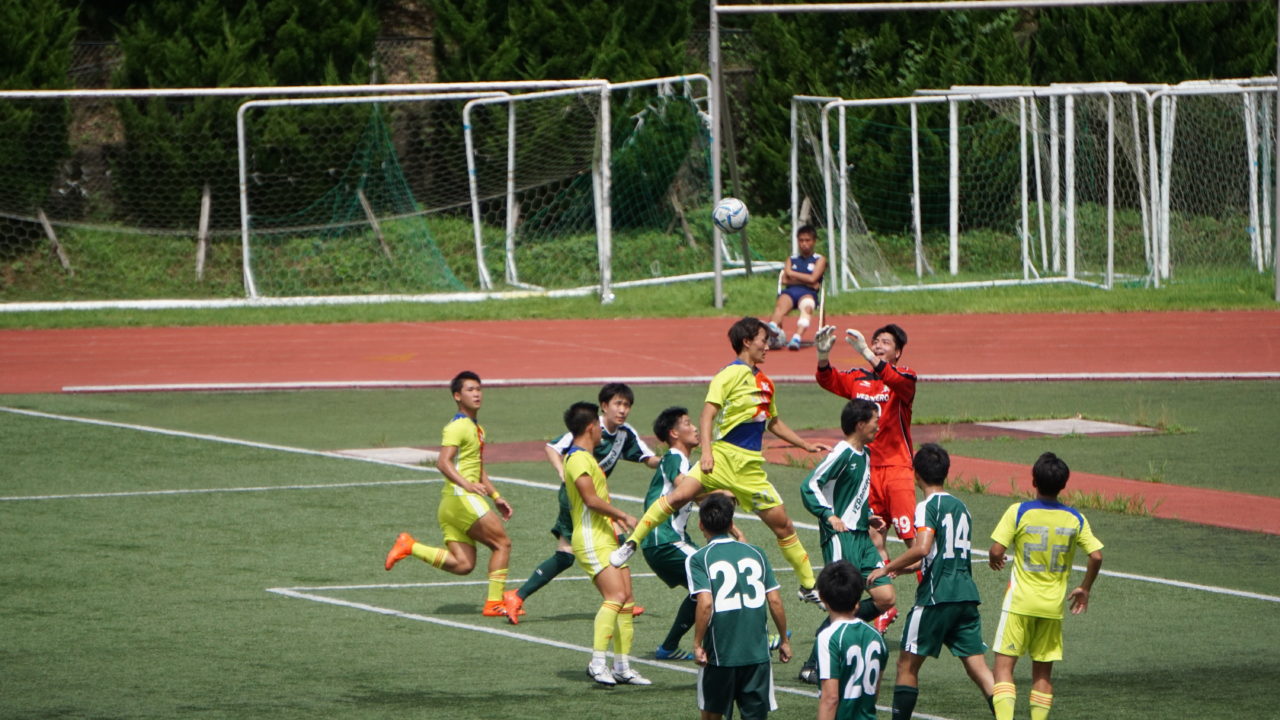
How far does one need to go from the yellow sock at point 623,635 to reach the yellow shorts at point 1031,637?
2.25 meters

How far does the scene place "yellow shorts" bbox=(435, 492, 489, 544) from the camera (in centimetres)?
1173

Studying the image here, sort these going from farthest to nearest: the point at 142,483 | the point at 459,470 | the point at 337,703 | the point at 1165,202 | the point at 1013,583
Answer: the point at 1165,202 < the point at 142,483 < the point at 459,470 < the point at 337,703 < the point at 1013,583

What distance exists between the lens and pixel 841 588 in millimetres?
7594

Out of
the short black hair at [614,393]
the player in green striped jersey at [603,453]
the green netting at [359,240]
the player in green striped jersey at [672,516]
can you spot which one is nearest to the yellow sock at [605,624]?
the player in green striped jersey at [672,516]

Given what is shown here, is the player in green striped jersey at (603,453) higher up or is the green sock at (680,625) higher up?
the player in green striped jersey at (603,453)

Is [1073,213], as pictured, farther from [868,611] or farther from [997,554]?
[997,554]

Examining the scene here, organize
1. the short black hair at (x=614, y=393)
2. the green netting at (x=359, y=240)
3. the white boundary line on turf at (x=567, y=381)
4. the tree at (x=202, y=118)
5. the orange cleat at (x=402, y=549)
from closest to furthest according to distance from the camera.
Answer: the short black hair at (x=614, y=393) < the orange cleat at (x=402, y=549) < the white boundary line on turf at (x=567, y=381) < the green netting at (x=359, y=240) < the tree at (x=202, y=118)

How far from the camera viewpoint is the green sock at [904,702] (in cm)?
873

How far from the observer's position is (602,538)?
10461 millimetres

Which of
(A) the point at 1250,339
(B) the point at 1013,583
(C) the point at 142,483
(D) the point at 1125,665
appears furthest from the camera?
(A) the point at 1250,339

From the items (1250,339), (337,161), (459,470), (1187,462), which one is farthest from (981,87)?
(459,470)

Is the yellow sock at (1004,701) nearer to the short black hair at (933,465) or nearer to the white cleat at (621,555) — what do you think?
the short black hair at (933,465)

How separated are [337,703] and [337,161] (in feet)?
83.2

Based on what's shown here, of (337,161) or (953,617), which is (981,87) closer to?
(337,161)
